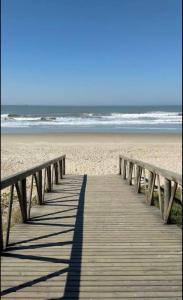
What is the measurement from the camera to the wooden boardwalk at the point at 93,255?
380 cm

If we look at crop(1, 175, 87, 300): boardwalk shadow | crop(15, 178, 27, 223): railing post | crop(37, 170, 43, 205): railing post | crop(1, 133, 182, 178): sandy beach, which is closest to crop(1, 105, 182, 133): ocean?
crop(1, 133, 182, 178): sandy beach

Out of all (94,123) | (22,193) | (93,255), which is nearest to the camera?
(93,255)

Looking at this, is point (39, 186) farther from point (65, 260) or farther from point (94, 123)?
point (94, 123)

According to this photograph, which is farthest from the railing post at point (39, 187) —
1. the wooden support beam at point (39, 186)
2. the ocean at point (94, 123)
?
the ocean at point (94, 123)

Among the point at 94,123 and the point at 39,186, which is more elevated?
the point at 94,123

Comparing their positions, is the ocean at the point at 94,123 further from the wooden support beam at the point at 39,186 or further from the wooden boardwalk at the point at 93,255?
the wooden boardwalk at the point at 93,255

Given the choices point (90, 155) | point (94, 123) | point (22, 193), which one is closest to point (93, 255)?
point (22, 193)

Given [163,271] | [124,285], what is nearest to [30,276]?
[124,285]

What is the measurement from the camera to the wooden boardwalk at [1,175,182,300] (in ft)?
12.5

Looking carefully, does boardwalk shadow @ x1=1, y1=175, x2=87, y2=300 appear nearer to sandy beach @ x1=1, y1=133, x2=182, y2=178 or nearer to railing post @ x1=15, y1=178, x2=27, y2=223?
railing post @ x1=15, y1=178, x2=27, y2=223

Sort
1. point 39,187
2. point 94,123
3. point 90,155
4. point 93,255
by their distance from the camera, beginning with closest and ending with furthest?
point 93,255, point 39,187, point 90,155, point 94,123

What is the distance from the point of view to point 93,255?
187 inches

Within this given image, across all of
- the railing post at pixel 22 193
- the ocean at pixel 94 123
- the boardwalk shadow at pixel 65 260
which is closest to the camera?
the boardwalk shadow at pixel 65 260

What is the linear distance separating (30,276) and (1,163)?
1439cm
